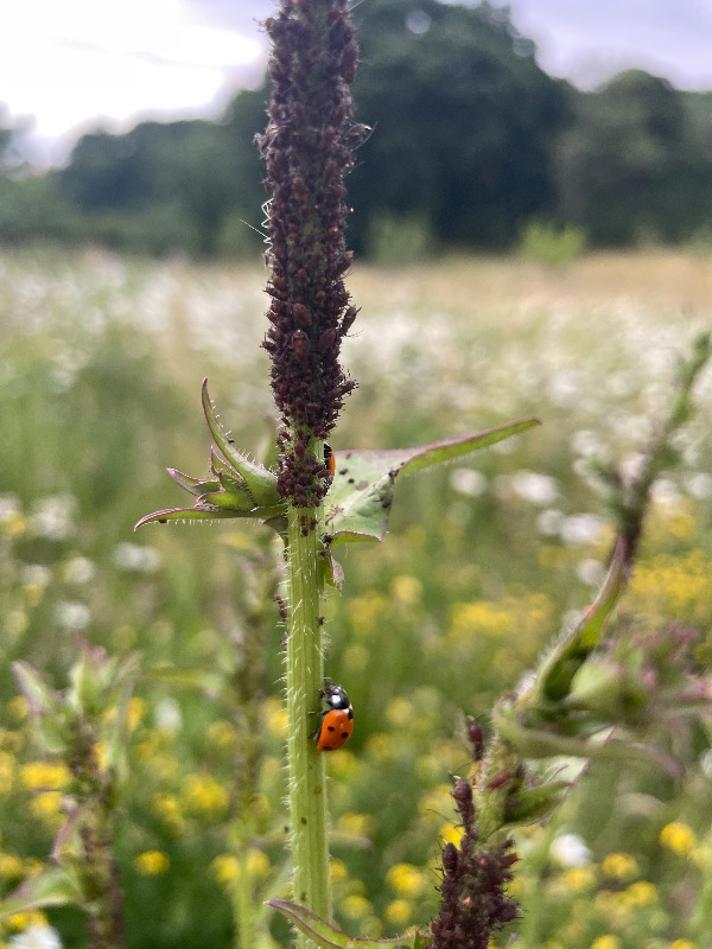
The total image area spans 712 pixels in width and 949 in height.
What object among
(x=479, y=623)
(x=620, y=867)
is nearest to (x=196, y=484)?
(x=620, y=867)

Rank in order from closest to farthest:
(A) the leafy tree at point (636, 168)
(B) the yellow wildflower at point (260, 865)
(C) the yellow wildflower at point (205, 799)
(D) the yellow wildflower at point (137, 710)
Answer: (B) the yellow wildflower at point (260, 865), (C) the yellow wildflower at point (205, 799), (D) the yellow wildflower at point (137, 710), (A) the leafy tree at point (636, 168)

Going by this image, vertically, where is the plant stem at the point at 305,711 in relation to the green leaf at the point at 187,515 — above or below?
below

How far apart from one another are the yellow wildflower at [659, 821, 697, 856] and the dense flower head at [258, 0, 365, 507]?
3.09 metres

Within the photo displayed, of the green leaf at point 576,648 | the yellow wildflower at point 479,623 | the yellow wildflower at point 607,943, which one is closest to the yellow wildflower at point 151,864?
the yellow wildflower at point 607,943

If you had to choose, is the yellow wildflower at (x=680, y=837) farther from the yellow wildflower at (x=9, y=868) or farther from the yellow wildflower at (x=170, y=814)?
the yellow wildflower at (x=9, y=868)

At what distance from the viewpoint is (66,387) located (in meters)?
7.42

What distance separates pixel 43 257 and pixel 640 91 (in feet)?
75.4

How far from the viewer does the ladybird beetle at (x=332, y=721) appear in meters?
0.72

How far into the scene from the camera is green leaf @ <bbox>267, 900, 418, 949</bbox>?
0.64m

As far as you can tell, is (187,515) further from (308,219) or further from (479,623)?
(479,623)

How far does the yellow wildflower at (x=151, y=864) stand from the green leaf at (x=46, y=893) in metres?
1.81

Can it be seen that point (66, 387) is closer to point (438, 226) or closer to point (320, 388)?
point (320, 388)

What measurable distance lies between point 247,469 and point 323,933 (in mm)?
387

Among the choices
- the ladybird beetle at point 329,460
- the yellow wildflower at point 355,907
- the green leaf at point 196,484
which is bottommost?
the yellow wildflower at point 355,907
